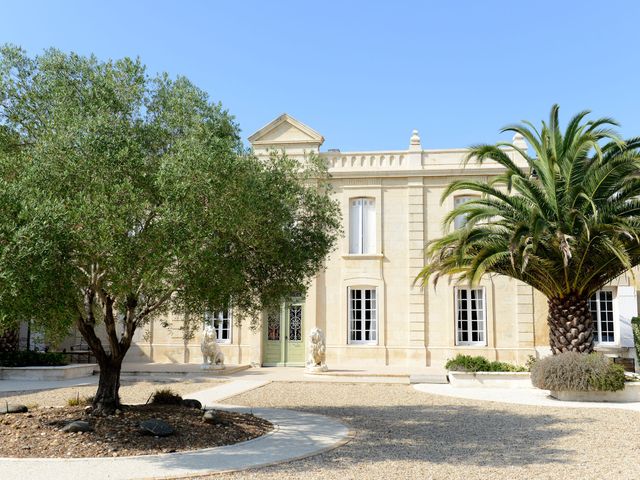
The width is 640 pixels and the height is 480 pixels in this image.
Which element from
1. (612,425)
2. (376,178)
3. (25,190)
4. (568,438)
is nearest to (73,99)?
(25,190)

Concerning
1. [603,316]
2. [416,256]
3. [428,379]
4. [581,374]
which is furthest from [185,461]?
[603,316]

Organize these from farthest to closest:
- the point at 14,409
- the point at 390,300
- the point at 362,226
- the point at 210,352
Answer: the point at 362,226
the point at 390,300
the point at 210,352
the point at 14,409

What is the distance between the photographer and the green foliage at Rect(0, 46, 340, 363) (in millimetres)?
7035

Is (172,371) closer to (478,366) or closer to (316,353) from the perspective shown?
(316,353)

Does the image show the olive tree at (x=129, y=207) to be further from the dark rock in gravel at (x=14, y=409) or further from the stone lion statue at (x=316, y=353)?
the stone lion statue at (x=316, y=353)

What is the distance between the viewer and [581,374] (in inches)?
528

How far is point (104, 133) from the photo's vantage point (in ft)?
26.5

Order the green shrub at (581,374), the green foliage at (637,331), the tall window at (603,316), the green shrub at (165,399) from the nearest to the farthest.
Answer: the green shrub at (165,399) → the green shrub at (581,374) → the green foliage at (637,331) → the tall window at (603,316)

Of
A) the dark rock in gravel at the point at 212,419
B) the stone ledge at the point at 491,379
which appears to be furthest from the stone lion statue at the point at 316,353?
the dark rock in gravel at the point at 212,419

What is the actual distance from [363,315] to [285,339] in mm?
2964

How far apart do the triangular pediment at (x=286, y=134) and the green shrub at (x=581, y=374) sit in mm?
11788

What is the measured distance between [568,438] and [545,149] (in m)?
7.76

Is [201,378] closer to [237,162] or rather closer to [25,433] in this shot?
[25,433]

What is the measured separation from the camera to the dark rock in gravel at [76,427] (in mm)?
8359
